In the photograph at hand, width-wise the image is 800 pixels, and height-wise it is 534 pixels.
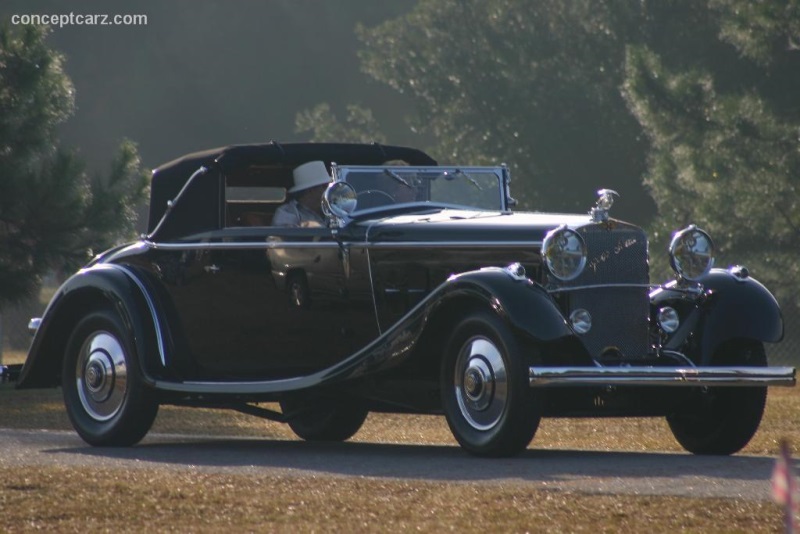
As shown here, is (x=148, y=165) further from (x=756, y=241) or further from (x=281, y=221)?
(x=281, y=221)

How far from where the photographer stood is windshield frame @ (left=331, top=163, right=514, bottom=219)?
9.23 meters

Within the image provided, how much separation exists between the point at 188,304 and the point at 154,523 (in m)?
3.61

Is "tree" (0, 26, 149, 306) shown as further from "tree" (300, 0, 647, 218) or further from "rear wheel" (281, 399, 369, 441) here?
"tree" (300, 0, 647, 218)

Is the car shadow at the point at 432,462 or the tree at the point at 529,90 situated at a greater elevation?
the tree at the point at 529,90

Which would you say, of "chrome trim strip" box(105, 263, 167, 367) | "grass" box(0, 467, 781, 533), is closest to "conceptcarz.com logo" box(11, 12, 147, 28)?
"chrome trim strip" box(105, 263, 167, 367)

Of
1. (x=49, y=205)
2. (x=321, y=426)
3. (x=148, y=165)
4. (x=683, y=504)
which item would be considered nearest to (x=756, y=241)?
(x=49, y=205)

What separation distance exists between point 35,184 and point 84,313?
7804 millimetres

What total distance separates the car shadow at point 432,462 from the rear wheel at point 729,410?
264 mm

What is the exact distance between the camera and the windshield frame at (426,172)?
923cm

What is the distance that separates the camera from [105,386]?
9.55 m

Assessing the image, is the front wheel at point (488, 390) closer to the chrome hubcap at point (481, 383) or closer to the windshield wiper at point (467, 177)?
the chrome hubcap at point (481, 383)

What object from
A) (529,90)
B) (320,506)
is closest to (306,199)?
(320,506)

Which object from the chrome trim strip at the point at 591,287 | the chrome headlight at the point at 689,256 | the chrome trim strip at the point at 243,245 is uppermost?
the chrome trim strip at the point at 243,245

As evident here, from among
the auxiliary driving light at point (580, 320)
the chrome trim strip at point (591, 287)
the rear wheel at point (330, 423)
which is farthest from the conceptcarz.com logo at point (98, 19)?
the auxiliary driving light at point (580, 320)
